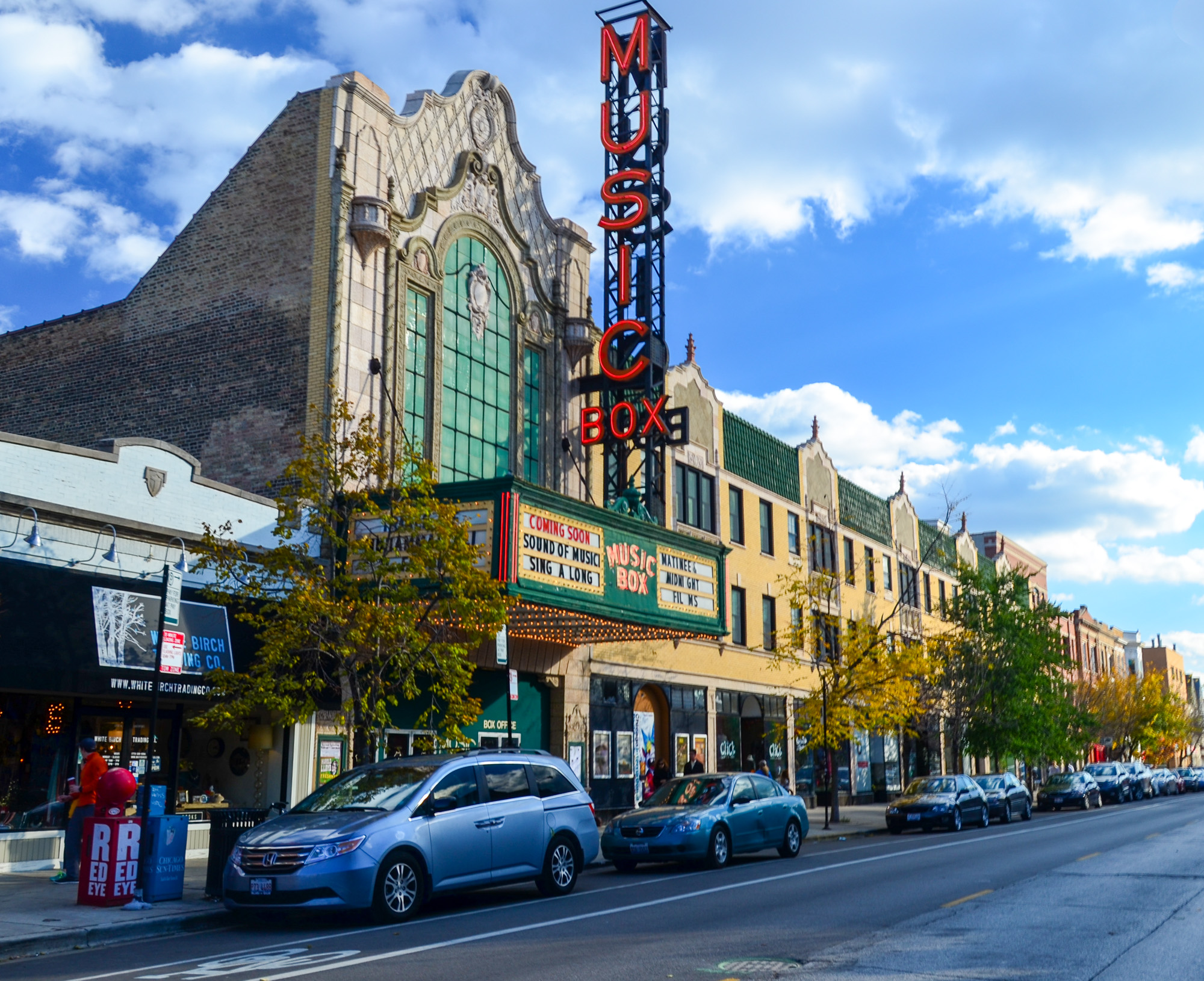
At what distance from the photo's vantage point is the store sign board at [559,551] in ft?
68.4

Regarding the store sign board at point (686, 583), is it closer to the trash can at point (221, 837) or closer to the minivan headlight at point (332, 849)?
the trash can at point (221, 837)

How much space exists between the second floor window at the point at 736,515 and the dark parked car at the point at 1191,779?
43.4 meters

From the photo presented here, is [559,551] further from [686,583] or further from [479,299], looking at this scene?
[479,299]

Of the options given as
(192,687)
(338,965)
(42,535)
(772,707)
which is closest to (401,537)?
(192,687)

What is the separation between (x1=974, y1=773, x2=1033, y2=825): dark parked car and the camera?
3170cm

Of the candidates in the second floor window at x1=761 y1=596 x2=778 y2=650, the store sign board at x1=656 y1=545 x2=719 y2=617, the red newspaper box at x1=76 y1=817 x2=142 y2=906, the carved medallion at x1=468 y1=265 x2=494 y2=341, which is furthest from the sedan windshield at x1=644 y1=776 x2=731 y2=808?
the second floor window at x1=761 y1=596 x2=778 y2=650

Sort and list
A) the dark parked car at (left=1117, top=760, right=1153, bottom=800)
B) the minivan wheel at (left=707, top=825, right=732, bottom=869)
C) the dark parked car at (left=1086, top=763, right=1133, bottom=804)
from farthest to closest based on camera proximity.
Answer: the dark parked car at (left=1117, top=760, right=1153, bottom=800) < the dark parked car at (left=1086, top=763, right=1133, bottom=804) < the minivan wheel at (left=707, top=825, right=732, bottom=869)

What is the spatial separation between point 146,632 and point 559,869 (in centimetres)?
752

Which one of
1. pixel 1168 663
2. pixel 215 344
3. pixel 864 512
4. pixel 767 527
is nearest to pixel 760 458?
pixel 767 527

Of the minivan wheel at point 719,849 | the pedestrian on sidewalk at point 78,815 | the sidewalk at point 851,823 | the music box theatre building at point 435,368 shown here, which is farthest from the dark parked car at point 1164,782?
the pedestrian on sidewalk at point 78,815

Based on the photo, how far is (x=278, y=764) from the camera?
20.6 metres

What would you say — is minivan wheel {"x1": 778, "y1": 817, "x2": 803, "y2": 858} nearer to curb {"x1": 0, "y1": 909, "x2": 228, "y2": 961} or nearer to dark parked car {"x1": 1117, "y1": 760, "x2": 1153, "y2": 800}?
curb {"x1": 0, "y1": 909, "x2": 228, "y2": 961}

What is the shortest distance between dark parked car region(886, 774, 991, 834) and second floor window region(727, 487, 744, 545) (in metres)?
9.73

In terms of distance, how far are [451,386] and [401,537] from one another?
7387mm
